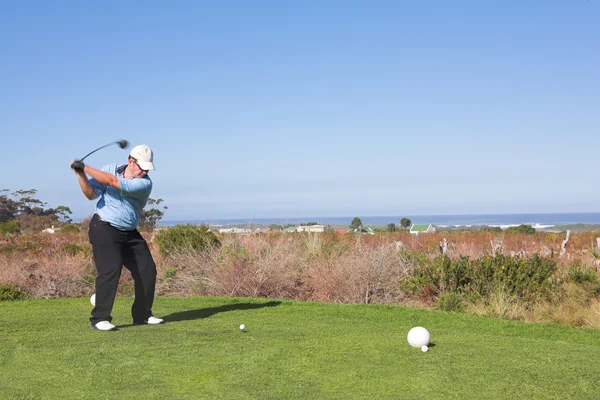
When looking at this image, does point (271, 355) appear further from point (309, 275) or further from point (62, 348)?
point (309, 275)

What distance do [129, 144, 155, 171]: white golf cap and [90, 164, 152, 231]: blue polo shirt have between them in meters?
0.14

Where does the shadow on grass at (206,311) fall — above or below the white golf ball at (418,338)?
below

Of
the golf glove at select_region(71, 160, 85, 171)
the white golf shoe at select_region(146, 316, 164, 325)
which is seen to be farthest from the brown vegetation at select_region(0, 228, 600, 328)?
the golf glove at select_region(71, 160, 85, 171)

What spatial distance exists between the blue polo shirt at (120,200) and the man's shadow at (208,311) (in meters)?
1.58

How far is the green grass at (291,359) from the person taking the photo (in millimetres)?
4988

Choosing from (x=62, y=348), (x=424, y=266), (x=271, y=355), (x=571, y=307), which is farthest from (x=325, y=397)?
(x=424, y=266)

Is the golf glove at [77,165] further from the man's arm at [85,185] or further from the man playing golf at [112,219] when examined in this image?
the man playing golf at [112,219]

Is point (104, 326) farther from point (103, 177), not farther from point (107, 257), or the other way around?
point (103, 177)

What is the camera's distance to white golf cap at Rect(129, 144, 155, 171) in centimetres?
729

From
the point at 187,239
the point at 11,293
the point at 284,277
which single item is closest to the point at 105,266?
the point at 11,293

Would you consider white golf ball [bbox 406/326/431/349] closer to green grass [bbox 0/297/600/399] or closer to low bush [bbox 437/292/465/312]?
green grass [bbox 0/297/600/399]

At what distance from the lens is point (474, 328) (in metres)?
8.03

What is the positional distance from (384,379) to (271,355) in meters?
1.18

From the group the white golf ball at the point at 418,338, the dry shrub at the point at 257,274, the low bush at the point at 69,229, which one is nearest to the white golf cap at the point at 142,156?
the white golf ball at the point at 418,338
